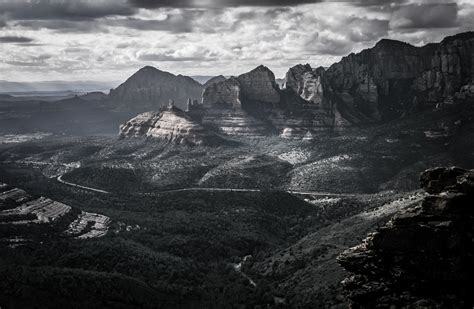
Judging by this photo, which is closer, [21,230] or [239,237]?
[21,230]

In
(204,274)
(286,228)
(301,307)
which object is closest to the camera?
(301,307)

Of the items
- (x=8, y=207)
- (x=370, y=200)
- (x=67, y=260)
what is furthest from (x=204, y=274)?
(x=370, y=200)

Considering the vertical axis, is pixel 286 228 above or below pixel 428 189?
below

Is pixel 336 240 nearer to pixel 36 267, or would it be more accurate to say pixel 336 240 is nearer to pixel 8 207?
pixel 36 267

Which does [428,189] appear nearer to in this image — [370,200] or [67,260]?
[67,260]

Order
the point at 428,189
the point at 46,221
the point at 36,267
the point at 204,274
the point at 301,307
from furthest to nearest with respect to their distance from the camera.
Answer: the point at 46,221
the point at 204,274
the point at 36,267
the point at 301,307
the point at 428,189

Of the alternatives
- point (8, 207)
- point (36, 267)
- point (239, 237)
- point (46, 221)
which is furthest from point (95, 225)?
point (36, 267)
